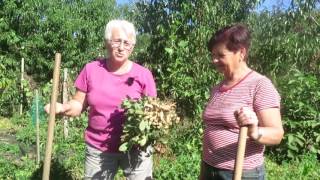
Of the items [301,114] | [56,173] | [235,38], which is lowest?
[56,173]

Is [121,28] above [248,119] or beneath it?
above

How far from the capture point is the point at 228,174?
2.50m

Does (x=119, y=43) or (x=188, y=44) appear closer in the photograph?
(x=119, y=43)

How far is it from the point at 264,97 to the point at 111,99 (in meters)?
1.12

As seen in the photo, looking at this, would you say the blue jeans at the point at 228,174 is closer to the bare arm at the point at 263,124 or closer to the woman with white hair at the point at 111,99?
the bare arm at the point at 263,124

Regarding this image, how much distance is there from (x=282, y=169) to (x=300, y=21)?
2217mm

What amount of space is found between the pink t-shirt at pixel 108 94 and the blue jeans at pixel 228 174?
77cm

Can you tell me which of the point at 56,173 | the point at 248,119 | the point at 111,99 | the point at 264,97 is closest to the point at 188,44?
the point at 56,173

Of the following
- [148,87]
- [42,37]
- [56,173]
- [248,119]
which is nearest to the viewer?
[248,119]

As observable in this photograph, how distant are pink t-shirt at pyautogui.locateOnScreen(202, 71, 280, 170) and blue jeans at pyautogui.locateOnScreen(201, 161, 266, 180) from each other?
19 mm

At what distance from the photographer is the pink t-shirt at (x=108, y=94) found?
3191 mm

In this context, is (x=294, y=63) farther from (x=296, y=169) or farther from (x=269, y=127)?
(x=269, y=127)

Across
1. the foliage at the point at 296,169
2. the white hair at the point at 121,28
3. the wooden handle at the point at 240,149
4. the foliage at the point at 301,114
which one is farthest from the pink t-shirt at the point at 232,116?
the foliage at the point at 301,114

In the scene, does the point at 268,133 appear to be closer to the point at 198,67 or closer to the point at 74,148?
the point at 74,148
